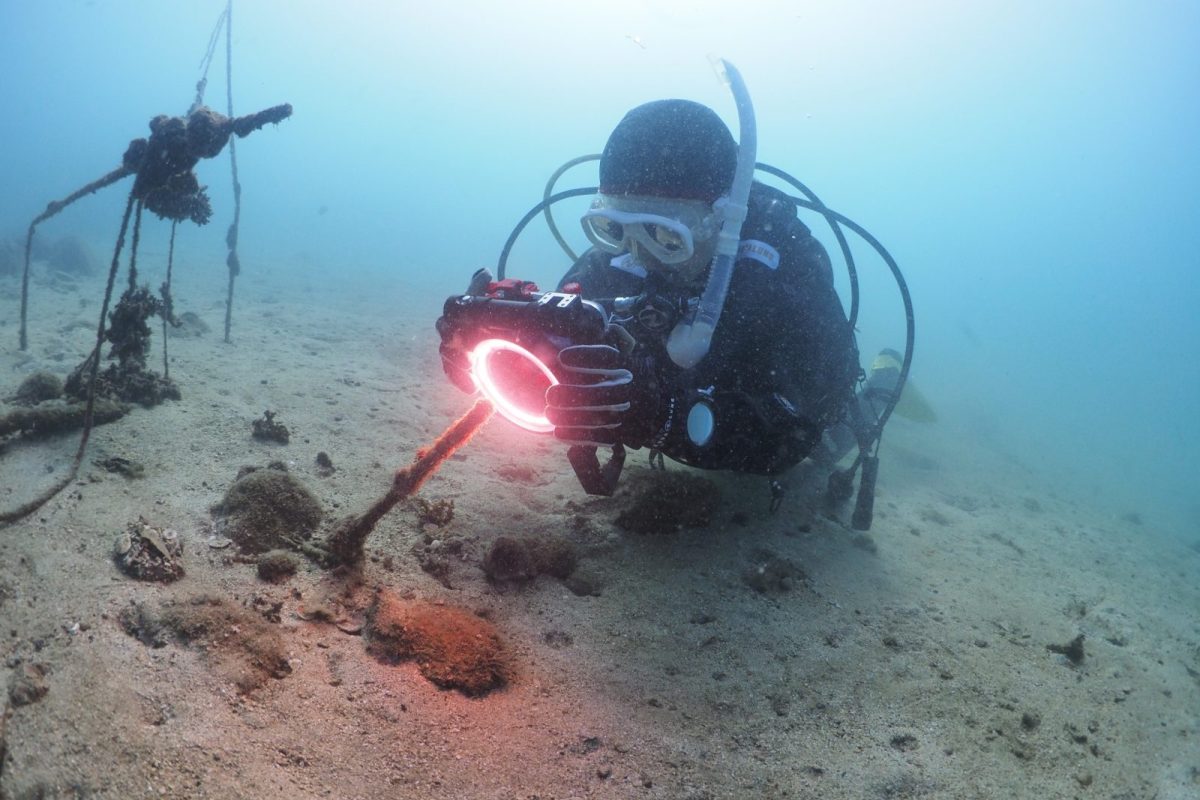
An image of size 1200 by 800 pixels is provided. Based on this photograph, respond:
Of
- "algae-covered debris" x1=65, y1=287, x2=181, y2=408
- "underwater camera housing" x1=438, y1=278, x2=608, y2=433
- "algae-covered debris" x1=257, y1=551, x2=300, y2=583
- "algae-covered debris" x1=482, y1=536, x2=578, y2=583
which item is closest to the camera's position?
"underwater camera housing" x1=438, y1=278, x2=608, y2=433

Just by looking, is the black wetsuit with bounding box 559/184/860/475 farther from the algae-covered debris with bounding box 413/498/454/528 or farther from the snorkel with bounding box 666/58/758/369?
the algae-covered debris with bounding box 413/498/454/528

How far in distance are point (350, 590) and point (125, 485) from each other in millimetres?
1670

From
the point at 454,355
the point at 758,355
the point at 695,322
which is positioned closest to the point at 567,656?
the point at 454,355

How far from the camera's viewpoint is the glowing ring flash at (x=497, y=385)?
247 centimetres

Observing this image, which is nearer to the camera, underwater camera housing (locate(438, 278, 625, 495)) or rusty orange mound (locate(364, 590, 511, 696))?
underwater camera housing (locate(438, 278, 625, 495))

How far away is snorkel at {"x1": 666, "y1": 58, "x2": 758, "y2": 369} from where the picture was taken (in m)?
3.07

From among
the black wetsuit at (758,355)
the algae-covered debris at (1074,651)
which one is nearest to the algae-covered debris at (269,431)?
the black wetsuit at (758,355)

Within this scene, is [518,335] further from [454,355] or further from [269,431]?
[269,431]

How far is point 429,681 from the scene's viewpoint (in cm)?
239

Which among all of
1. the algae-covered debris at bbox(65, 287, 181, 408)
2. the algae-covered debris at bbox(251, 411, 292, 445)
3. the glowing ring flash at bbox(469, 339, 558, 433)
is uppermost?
the glowing ring flash at bbox(469, 339, 558, 433)

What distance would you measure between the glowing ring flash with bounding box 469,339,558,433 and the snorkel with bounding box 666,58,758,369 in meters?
0.89

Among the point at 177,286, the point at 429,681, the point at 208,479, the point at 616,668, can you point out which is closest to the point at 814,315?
the point at 616,668

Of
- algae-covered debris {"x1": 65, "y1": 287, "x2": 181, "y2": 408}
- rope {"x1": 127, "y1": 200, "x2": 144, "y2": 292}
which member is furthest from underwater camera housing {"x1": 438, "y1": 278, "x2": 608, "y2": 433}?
algae-covered debris {"x1": 65, "y1": 287, "x2": 181, "y2": 408}

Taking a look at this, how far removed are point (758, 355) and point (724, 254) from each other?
3.05ft
